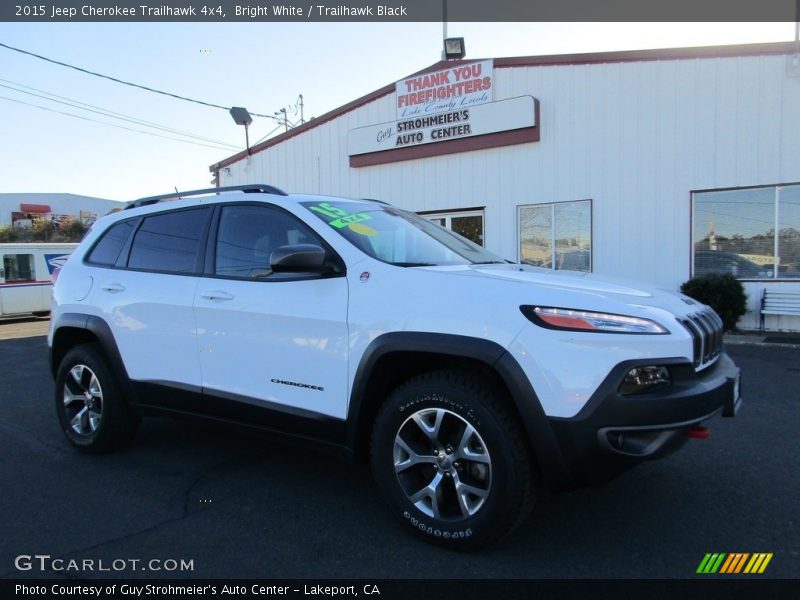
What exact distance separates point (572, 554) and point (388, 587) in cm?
92

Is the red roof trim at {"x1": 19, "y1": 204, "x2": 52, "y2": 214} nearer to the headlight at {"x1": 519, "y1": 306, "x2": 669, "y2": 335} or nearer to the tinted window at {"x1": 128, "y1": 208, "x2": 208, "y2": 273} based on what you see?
the tinted window at {"x1": 128, "y1": 208, "x2": 208, "y2": 273}

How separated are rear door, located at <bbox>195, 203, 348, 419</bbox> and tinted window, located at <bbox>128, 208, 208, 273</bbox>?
19 cm

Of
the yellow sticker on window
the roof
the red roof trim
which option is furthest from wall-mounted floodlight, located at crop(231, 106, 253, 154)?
the red roof trim

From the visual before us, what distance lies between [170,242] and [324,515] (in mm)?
2130

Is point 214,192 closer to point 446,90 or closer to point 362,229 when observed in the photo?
point 362,229

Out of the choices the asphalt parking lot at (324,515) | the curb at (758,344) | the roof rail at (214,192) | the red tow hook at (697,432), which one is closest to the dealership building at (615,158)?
the curb at (758,344)

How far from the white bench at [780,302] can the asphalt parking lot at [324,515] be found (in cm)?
583

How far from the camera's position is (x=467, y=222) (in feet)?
41.7

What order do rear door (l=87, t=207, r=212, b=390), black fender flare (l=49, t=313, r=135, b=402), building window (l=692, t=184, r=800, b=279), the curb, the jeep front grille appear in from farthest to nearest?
1. building window (l=692, t=184, r=800, b=279)
2. the curb
3. black fender flare (l=49, t=313, r=135, b=402)
4. rear door (l=87, t=207, r=212, b=390)
5. the jeep front grille

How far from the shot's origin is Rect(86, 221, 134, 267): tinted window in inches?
173

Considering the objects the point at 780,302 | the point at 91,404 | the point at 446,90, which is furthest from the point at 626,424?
the point at 446,90

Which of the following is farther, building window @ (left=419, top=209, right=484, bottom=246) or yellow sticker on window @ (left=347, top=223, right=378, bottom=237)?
building window @ (left=419, top=209, right=484, bottom=246)

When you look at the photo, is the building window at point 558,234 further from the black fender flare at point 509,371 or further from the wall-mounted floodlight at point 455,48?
the black fender flare at point 509,371

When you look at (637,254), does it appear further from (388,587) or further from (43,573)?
(43,573)
